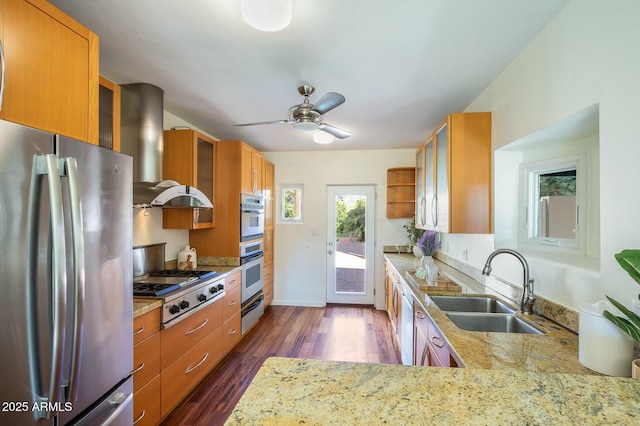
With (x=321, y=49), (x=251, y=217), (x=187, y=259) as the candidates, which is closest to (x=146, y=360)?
(x=187, y=259)

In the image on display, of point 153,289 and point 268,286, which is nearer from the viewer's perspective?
point 153,289

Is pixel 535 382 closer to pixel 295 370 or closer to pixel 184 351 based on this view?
pixel 295 370

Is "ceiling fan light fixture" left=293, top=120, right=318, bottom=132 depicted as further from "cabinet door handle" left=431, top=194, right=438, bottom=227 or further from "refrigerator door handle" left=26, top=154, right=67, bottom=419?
"refrigerator door handle" left=26, top=154, right=67, bottom=419

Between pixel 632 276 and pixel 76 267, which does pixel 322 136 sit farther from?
pixel 632 276

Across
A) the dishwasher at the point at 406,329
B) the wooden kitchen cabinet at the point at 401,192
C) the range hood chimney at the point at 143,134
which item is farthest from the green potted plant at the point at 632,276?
the wooden kitchen cabinet at the point at 401,192

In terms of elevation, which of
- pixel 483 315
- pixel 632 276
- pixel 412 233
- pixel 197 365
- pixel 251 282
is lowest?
pixel 197 365

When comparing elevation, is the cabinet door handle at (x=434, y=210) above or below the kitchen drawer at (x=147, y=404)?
above

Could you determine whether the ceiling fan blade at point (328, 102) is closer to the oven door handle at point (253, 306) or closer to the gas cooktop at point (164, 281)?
the gas cooktop at point (164, 281)

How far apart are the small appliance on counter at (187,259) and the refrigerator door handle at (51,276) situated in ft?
6.28

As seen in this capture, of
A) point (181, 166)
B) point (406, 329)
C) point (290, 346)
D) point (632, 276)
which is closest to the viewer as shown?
point (632, 276)

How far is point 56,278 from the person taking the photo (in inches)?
35.9

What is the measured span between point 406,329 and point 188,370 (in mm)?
1849

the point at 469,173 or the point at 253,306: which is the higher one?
the point at 469,173

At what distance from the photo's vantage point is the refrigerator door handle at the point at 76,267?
96cm
